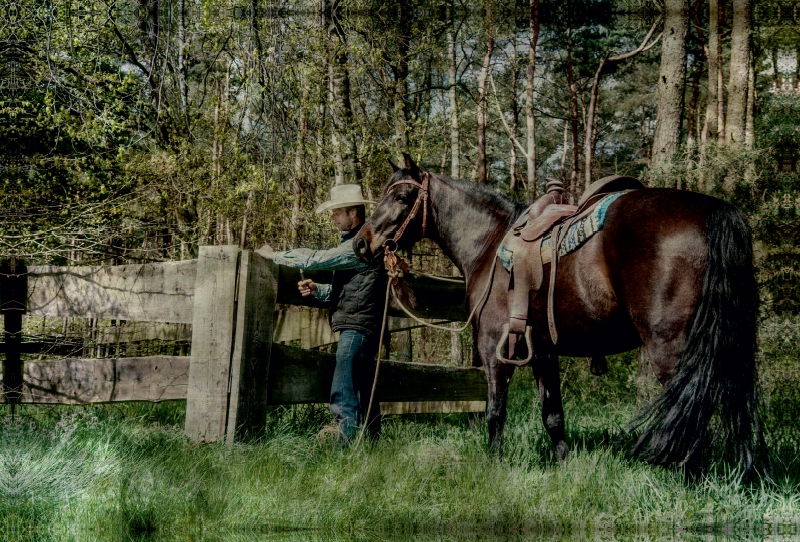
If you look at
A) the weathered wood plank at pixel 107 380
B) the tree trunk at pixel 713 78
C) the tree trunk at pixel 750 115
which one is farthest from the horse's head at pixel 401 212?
the tree trunk at pixel 713 78

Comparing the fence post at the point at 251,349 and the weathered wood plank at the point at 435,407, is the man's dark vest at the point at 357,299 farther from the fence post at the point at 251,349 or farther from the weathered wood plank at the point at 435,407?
the weathered wood plank at the point at 435,407

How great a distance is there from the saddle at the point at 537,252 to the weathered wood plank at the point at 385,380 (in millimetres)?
1380

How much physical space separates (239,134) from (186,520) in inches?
268

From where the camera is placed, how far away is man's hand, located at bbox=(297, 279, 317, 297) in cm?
481

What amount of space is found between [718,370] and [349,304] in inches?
99.2

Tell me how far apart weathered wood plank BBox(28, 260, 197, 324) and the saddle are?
87.7 inches

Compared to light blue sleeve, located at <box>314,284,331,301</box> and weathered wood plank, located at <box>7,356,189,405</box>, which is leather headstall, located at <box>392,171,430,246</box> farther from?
weathered wood plank, located at <box>7,356,189,405</box>

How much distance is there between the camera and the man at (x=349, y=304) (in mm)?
4656

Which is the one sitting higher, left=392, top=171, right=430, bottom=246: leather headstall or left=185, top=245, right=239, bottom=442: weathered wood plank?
left=392, top=171, right=430, bottom=246: leather headstall

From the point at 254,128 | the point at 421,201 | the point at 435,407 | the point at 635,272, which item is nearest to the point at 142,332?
the point at 254,128

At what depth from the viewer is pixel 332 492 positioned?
361 cm

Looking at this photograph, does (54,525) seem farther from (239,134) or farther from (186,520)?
(239,134)

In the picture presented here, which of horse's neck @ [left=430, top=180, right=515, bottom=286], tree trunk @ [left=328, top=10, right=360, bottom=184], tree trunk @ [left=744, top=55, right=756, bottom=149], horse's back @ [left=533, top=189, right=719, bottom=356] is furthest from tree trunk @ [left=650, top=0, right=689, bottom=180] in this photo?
horse's back @ [left=533, top=189, right=719, bottom=356]

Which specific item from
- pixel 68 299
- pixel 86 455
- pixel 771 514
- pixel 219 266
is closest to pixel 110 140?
pixel 68 299
